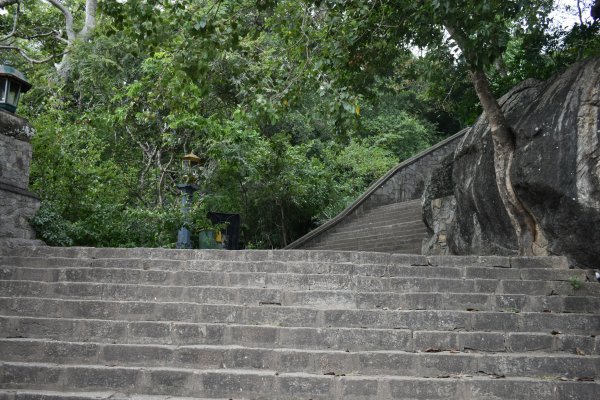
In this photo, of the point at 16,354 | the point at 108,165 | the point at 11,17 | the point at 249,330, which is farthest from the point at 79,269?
the point at 11,17

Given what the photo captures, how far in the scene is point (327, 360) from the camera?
406 centimetres

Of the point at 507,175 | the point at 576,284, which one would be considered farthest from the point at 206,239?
the point at 576,284

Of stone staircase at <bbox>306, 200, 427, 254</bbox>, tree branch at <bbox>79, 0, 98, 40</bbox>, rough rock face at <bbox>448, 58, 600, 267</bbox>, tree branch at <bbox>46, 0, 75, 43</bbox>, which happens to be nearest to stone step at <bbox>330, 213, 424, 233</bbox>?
stone staircase at <bbox>306, 200, 427, 254</bbox>

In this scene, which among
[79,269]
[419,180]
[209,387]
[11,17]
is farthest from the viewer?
[11,17]

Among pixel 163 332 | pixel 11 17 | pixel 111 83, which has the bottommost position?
pixel 163 332

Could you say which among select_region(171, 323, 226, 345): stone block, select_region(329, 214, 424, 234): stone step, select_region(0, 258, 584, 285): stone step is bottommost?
select_region(171, 323, 226, 345): stone block

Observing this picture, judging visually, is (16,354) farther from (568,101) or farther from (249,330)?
(568,101)

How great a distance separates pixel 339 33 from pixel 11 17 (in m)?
13.4

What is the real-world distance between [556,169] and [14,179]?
6499 millimetres

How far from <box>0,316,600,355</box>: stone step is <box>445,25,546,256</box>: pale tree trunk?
7.65ft

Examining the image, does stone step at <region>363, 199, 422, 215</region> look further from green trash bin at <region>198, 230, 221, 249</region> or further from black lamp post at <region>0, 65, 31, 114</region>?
black lamp post at <region>0, 65, 31, 114</region>

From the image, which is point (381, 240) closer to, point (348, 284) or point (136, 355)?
point (348, 284)

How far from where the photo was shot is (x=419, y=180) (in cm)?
1478

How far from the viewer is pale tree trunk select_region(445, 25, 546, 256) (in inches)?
262
